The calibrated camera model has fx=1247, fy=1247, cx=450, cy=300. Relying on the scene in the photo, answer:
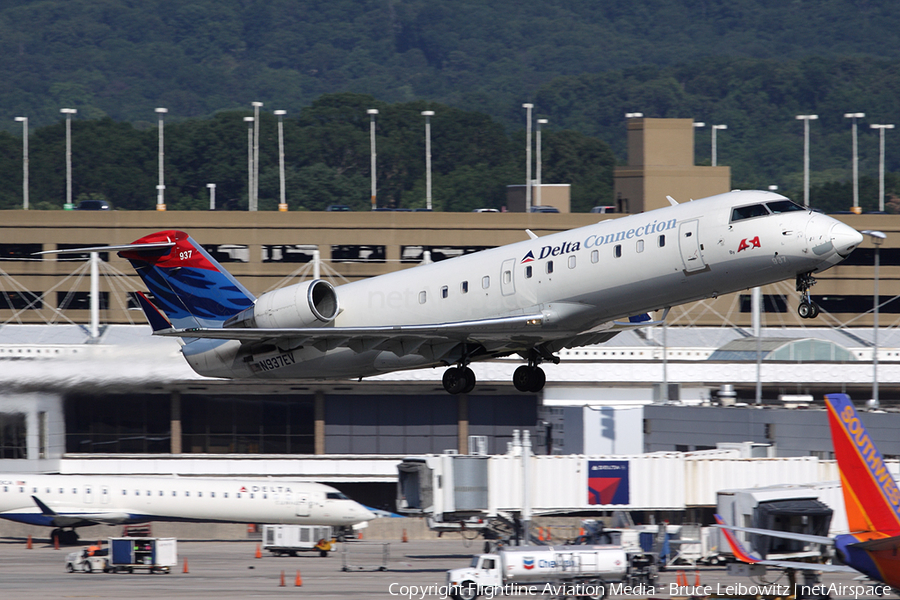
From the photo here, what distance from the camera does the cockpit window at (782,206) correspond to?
25844 mm

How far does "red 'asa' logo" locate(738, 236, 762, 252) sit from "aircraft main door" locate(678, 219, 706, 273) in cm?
86

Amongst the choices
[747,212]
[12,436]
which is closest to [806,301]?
[747,212]

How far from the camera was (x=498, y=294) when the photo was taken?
28.6m

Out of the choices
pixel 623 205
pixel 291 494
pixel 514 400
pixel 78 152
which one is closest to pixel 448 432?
pixel 514 400

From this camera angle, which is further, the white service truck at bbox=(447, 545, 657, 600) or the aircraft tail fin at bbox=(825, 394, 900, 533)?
the white service truck at bbox=(447, 545, 657, 600)

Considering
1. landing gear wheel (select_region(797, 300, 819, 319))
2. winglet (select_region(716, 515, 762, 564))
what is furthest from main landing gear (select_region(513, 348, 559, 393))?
landing gear wheel (select_region(797, 300, 819, 319))

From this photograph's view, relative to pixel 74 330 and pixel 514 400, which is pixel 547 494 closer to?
pixel 514 400

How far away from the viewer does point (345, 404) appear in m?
61.7

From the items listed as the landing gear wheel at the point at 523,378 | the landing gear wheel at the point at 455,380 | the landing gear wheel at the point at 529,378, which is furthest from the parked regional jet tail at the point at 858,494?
the landing gear wheel at the point at 455,380

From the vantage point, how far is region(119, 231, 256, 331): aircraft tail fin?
3297cm

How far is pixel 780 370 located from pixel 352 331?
37338 millimetres

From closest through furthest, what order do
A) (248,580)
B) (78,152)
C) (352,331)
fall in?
(352,331) < (248,580) < (78,152)

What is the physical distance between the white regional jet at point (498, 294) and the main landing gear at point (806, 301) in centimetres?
4

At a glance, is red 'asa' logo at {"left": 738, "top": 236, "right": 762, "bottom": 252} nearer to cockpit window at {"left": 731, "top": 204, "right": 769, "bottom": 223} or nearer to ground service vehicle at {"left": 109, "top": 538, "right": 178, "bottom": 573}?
cockpit window at {"left": 731, "top": 204, "right": 769, "bottom": 223}
